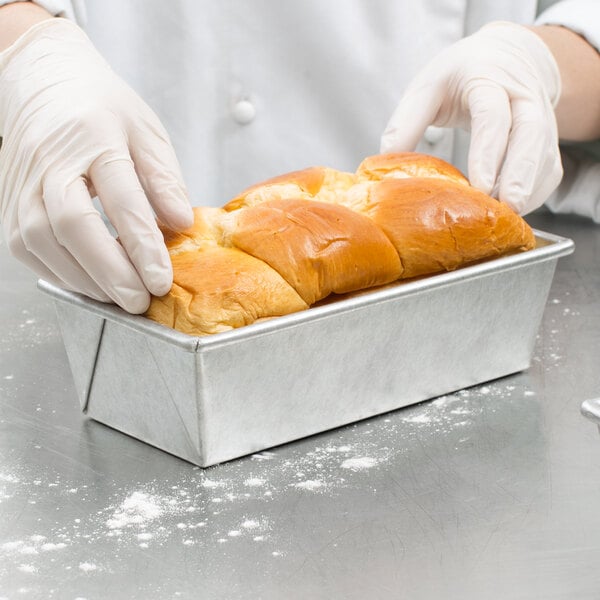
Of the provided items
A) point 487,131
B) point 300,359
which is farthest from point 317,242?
point 487,131

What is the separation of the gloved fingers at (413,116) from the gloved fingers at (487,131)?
Answer: 8cm

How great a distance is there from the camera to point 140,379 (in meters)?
1.19

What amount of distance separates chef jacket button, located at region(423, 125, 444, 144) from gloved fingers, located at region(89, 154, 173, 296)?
1.03 metres

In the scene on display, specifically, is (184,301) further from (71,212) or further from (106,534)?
(106,534)

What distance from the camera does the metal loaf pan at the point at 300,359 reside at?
1.14m

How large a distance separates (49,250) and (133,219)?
4.7 inches

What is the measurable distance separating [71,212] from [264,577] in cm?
50

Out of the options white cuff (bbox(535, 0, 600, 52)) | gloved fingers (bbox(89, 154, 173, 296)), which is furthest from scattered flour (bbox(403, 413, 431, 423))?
white cuff (bbox(535, 0, 600, 52))

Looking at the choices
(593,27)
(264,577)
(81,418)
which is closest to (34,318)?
(81,418)

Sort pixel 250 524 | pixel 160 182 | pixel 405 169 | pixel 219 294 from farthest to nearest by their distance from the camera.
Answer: pixel 405 169 < pixel 160 182 < pixel 219 294 < pixel 250 524

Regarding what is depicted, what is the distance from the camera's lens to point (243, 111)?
2088 millimetres

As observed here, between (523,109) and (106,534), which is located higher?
(523,109)

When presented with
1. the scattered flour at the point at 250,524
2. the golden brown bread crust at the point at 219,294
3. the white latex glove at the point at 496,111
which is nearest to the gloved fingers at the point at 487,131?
the white latex glove at the point at 496,111

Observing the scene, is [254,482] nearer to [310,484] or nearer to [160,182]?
[310,484]
